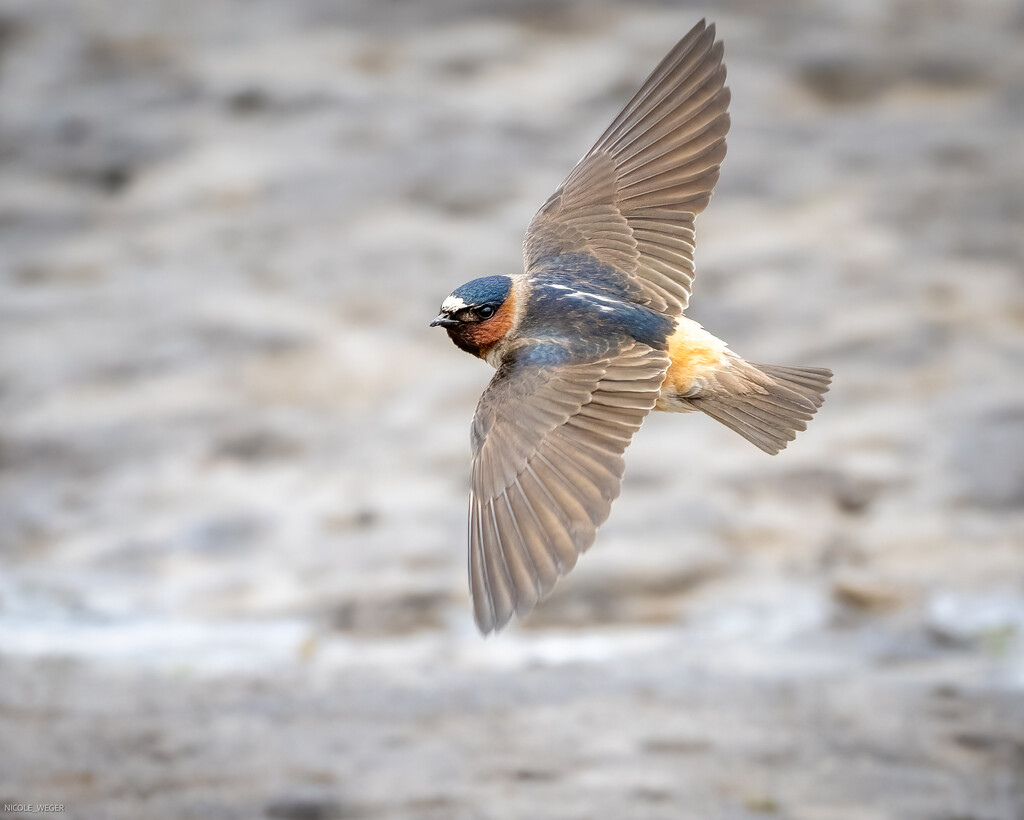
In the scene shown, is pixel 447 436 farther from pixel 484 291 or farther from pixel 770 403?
pixel 484 291

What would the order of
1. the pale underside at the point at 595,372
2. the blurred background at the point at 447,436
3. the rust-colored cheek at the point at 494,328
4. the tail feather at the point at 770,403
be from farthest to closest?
1. the blurred background at the point at 447,436
2. the tail feather at the point at 770,403
3. the rust-colored cheek at the point at 494,328
4. the pale underside at the point at 595,372

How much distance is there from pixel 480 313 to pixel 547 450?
0.25m

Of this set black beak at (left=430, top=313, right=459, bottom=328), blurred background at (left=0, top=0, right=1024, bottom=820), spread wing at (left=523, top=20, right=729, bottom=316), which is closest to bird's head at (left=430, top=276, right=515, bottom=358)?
black beak at (left=430, top=313, right=459, bottom=328)

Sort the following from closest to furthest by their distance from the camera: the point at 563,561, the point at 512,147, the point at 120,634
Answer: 1. the point at 563,561
2. the point at 120,634
3. the point at 512,147

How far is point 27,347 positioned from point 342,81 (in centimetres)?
223

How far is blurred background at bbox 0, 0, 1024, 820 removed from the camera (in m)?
5.08

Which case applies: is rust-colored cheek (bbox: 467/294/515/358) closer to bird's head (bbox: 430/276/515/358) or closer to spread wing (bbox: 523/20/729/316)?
bird's head (bbox: 430/276/515/358)

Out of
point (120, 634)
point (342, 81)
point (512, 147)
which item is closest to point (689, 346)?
point (120, 634)

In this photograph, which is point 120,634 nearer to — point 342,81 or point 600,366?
point 342,81

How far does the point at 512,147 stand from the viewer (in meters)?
8.03

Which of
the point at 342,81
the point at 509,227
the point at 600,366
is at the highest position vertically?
the point at 342,81

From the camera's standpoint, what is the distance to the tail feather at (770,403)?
8.05ft

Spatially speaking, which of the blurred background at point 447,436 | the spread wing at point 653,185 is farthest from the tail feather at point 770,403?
the blurred background at point 447,436

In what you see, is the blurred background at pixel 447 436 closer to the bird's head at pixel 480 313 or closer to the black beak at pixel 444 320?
the bird's head at pixel 480 313
